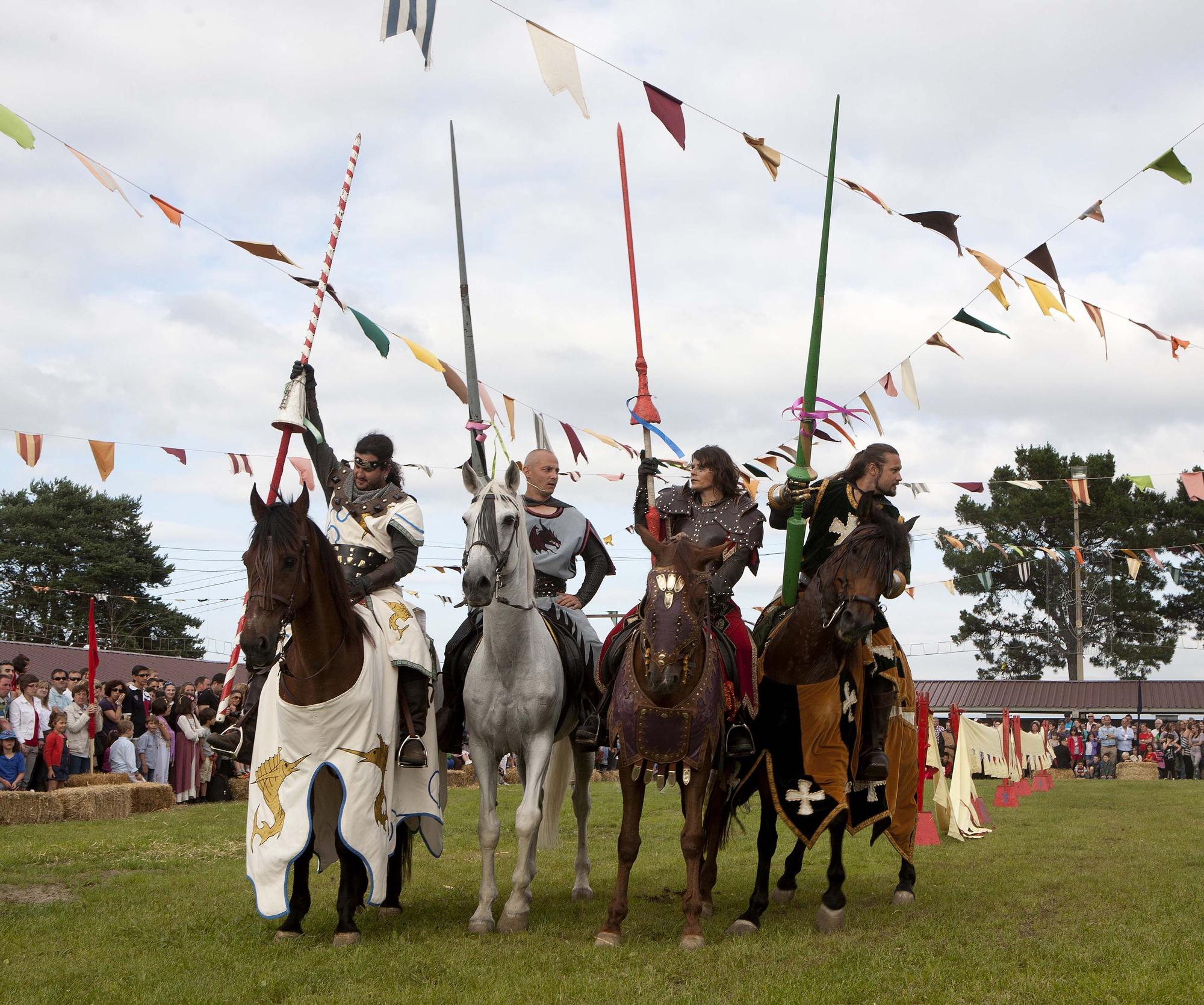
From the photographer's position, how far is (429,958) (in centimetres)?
590

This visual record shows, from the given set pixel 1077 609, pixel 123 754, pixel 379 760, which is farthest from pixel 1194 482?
pixel 1077 609

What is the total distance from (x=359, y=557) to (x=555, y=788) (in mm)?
2354

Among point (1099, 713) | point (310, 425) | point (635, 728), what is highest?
point (310, 425)

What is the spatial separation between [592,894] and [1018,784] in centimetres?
1595

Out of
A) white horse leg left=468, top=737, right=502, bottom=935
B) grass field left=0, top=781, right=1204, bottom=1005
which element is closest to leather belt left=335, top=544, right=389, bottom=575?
white horse leg left=468, top=737, right=502, bottom=935

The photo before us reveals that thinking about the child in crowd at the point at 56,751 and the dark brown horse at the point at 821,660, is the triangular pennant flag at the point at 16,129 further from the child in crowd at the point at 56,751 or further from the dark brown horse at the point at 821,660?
the child in crowd at the point at 56,751

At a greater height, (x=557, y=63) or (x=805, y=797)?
(x=557, y=63)

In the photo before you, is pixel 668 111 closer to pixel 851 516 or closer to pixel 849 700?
pixel 851 516

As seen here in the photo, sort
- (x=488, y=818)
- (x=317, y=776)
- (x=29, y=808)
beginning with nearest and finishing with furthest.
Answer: (x=317, y=776) → (x=488, y=818) → (x=29, y=808)

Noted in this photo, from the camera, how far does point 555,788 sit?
8.22m

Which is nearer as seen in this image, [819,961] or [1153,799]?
[819,961]

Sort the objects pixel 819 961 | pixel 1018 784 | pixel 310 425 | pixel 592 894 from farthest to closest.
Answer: pixel 1018 784 → pixel 592 894 → pixel 310 425 → pixel 819 961

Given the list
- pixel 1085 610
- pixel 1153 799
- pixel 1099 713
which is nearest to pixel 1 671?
pixel 1153 799

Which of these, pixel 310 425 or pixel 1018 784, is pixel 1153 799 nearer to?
pixel 1018 784
